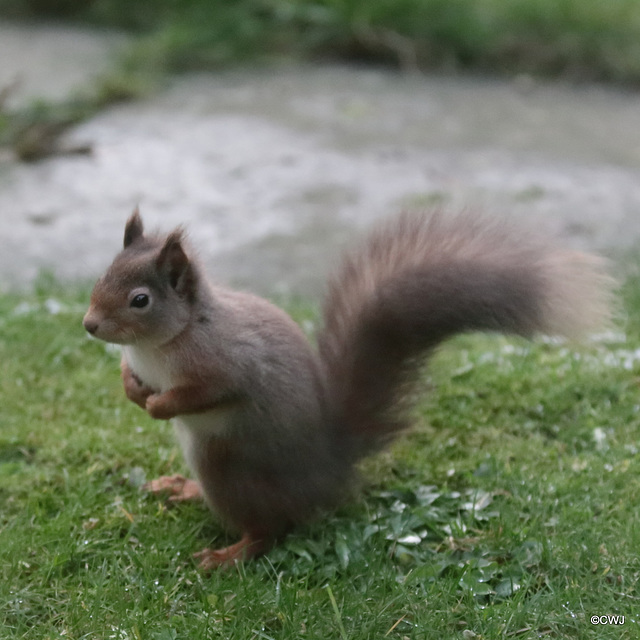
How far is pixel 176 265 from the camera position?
2027mm

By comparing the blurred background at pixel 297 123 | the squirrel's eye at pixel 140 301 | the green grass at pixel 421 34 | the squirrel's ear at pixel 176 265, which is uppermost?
the squirrel's ear at pixel 176 265

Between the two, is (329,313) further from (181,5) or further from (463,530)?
(181,5)

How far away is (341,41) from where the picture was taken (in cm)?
686

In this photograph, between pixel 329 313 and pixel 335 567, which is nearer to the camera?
pixel 335 567

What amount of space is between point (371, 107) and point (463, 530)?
4310 millimetres

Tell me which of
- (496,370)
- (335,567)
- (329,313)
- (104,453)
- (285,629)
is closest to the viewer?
(285,629)

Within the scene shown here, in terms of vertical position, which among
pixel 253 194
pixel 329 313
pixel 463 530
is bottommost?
pixel 253 194

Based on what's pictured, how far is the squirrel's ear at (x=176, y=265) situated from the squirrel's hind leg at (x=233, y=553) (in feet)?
1.99

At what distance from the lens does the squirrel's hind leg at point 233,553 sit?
2.11 meters

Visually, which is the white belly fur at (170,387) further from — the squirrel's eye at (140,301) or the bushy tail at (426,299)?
the bushy tail at (426,299)

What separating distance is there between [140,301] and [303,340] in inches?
16.8

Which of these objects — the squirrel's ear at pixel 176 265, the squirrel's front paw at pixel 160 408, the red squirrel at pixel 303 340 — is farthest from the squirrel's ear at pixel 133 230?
the squirrel's front paw at pixel 160 408

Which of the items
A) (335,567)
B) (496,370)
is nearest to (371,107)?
(496,370)

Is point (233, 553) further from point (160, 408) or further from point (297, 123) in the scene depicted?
point (297, 123)
